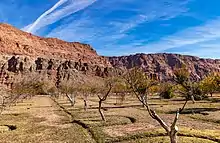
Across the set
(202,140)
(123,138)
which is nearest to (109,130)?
(123,138)

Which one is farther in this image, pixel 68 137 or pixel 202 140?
pixel 68 137

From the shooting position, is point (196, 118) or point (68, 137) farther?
point (196, 118)

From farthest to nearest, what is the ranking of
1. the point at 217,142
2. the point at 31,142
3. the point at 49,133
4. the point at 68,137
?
1. the point at 49,133
2. the point at 68,137
3. the point at 31,142
4. the point at 217,142

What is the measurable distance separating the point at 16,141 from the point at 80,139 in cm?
773

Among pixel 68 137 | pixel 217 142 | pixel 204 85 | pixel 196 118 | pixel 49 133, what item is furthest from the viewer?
pixel 204 85

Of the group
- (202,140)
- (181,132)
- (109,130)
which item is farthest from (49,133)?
(202,140)

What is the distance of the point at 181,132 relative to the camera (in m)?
36.5

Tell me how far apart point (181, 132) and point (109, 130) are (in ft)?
34.5

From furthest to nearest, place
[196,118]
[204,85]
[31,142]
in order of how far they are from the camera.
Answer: [204,85]
[196,118]
[31,142]

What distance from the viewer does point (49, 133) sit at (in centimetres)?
4134

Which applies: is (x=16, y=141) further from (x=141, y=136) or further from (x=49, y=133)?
(x=141, y=136)

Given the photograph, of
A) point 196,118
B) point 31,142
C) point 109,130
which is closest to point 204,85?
point 196,118

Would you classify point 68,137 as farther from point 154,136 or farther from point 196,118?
point 196,118

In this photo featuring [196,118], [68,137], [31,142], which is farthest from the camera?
[196,118]
